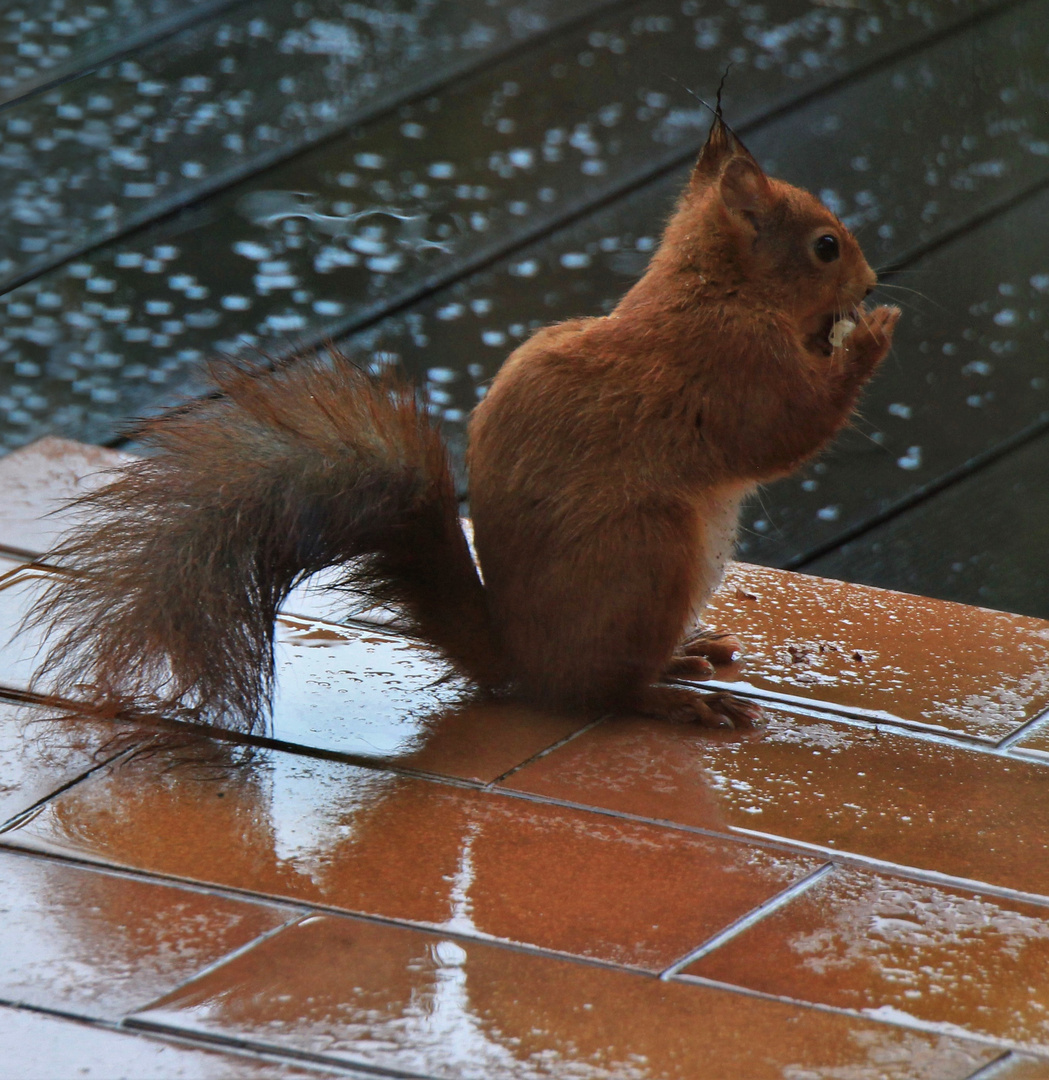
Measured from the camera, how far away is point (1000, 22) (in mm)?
4641

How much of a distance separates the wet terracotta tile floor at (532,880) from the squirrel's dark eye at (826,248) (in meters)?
0.62

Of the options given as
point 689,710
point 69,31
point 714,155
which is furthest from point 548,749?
point 69,31

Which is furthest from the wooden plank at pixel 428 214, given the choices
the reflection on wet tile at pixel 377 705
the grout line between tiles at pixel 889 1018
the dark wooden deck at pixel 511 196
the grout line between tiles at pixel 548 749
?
the grout line between tiles at pixel 889 1018

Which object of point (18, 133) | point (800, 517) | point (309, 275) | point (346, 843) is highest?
point (18, 133)

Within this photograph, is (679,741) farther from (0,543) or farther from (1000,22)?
(1000,22)

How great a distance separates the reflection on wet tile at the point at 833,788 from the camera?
1.78 meters

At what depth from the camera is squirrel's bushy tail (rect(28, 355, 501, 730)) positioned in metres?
1.80

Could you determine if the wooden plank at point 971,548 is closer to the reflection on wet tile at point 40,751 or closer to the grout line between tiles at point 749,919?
the grout line between tiles at point 749,919

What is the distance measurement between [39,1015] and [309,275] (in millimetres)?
2758

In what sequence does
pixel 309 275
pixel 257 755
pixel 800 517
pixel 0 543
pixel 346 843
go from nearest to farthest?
pixel 346 843 → pixel 257 755 → pixel 0 543 → pixel 800 517 → pixel 309 275

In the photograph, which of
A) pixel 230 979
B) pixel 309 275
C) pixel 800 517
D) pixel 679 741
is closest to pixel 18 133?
pixel 309 275

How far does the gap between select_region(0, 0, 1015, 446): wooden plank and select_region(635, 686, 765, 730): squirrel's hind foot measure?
1.54 meters

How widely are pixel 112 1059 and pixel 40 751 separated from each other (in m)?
0.67

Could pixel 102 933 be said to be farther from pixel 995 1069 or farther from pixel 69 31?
pixel 69 31
